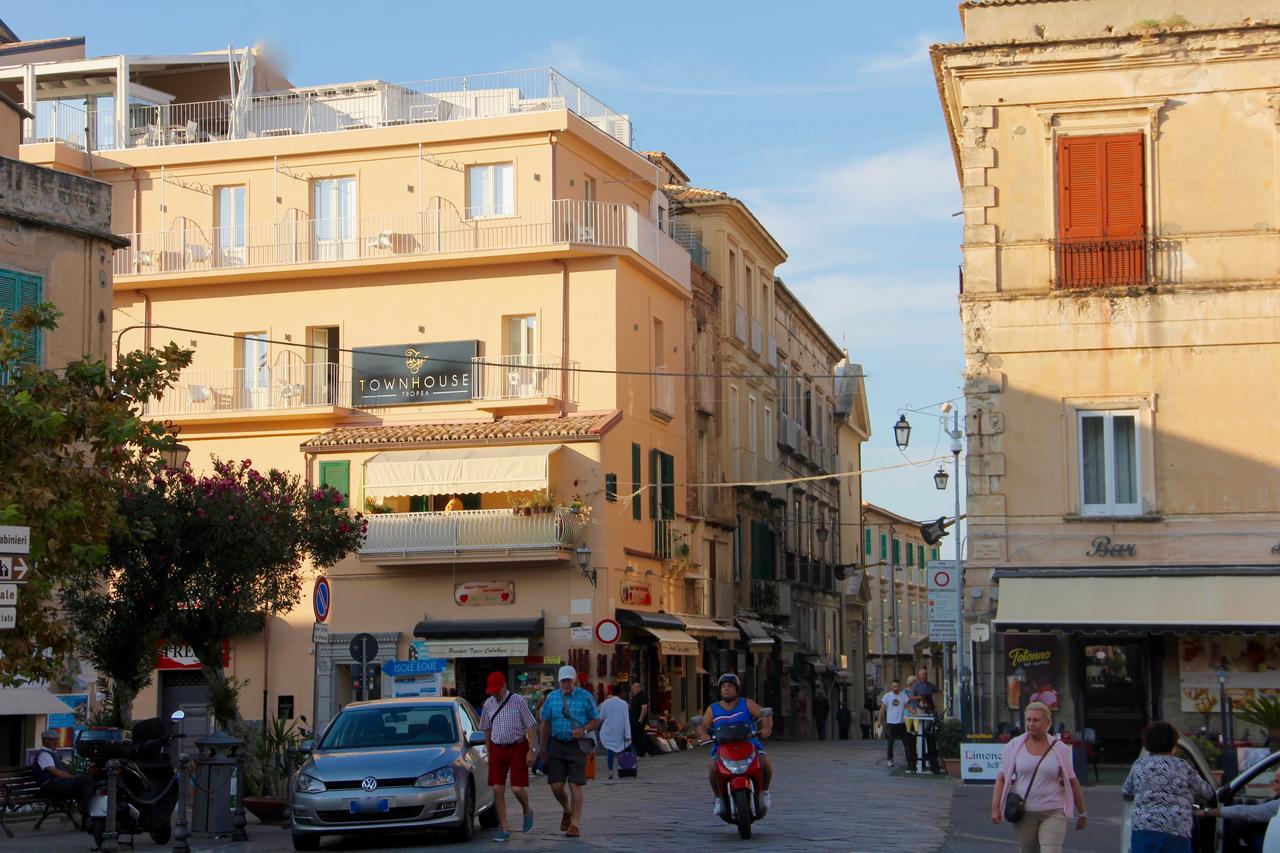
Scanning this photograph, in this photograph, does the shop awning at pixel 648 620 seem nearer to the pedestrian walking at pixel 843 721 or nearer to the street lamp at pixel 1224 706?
the street lamp at pixel 1224 706

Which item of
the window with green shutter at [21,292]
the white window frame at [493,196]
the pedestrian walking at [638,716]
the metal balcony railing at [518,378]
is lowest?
the pedestrian walking at [638,716]

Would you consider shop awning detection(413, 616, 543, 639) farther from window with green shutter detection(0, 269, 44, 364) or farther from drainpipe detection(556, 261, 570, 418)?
window with green shutter detection(0, 269, 44, 364)

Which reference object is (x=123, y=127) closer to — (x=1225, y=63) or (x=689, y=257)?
(x=689, y=257)

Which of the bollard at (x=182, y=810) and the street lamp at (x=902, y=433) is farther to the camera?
the street lamp at (x=902, y=433)

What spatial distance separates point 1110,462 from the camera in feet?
90.6

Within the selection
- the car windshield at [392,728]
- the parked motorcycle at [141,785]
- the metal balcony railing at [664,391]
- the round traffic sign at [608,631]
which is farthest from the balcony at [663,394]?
the parked motorcycle at [141,785]

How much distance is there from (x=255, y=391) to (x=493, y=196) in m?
7.15

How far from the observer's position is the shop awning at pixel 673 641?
39094 mm

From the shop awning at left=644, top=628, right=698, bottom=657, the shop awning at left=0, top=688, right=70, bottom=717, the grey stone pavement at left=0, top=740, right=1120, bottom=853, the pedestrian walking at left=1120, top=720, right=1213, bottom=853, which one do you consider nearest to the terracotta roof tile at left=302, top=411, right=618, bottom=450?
the shop awning at left=644, top=628, right=698, bottom=657

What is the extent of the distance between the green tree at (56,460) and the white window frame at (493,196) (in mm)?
22048

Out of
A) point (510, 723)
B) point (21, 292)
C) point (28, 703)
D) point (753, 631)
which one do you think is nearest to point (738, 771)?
point (510, 723)

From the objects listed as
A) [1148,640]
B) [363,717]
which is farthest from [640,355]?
[363,717]

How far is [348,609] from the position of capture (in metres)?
39.1

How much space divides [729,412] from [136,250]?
641 inches
